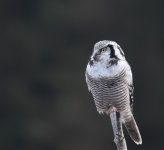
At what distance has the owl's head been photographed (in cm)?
500

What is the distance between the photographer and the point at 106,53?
16.6 ft

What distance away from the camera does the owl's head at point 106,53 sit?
5000 millimetres

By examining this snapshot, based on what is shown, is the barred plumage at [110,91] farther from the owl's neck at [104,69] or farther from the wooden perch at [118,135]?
the wooden perch at [118,135]

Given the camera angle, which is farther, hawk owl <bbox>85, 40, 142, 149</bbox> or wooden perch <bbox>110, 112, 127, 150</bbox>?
hawk owl <bbox>85, 40, 142, 149</bbox>

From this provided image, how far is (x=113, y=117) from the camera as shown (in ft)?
16.9

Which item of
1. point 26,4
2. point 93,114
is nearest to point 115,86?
point 93,114

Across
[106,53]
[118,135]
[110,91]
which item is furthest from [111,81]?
[118,135]

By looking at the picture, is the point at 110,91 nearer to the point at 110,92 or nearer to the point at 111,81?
the point at 110,92

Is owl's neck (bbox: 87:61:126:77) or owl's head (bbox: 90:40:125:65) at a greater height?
owl's head (bbox: 90:40:125:65)

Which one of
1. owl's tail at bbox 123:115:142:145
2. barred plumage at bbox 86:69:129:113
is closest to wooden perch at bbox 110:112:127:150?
barred plumage at bbox 86:69:129:113

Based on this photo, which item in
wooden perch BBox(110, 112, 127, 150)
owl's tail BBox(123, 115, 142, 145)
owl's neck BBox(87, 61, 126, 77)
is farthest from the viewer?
owl's tail BBox(123, 115, 142, 145)

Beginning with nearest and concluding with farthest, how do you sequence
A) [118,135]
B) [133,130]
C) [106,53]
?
[118,135] < [106,53] < [133,130]

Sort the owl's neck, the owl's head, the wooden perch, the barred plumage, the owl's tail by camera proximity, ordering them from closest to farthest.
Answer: the wooden perch
the owl's head
the owl's neck
the barred plumage
the owl's tail

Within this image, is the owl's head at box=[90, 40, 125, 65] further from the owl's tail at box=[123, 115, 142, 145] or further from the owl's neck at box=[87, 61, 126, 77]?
the owl's tail at box=[123, 115, 142, 145]
